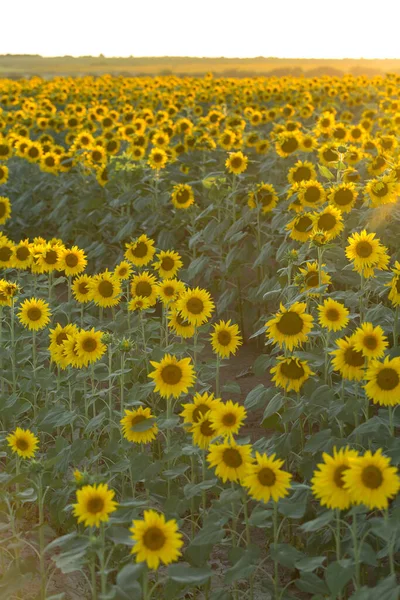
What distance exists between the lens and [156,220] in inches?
321

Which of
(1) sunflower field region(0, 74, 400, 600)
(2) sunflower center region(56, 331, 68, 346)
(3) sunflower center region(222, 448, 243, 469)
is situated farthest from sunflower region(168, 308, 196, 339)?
(3) sunflower center region(222, 448, 243, 469)

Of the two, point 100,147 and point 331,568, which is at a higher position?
point 100,147

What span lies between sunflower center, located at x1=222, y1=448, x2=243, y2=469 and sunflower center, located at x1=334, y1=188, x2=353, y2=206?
2.66 m

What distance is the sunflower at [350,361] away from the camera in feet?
11.7

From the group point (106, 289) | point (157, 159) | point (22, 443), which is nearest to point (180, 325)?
point (106, 289)

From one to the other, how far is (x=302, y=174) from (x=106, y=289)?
6.65 ft

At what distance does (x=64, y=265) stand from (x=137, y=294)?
0.81 meters

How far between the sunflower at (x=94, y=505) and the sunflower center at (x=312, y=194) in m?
3.15

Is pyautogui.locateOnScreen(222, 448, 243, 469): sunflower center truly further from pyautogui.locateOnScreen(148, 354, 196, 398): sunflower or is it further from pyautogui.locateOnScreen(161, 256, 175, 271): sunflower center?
pyautogui.locateOnScreen(161, 256, 175, 271): sunflower center

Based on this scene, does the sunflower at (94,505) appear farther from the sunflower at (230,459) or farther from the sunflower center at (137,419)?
the sunflower center at (137,419)

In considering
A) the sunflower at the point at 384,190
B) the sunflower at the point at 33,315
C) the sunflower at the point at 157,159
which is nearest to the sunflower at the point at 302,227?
the sunflower at the point at 384,190

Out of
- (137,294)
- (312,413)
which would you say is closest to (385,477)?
(312,413)

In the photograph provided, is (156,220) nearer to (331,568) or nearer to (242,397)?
(242,397)

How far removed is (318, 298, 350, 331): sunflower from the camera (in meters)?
3.99
